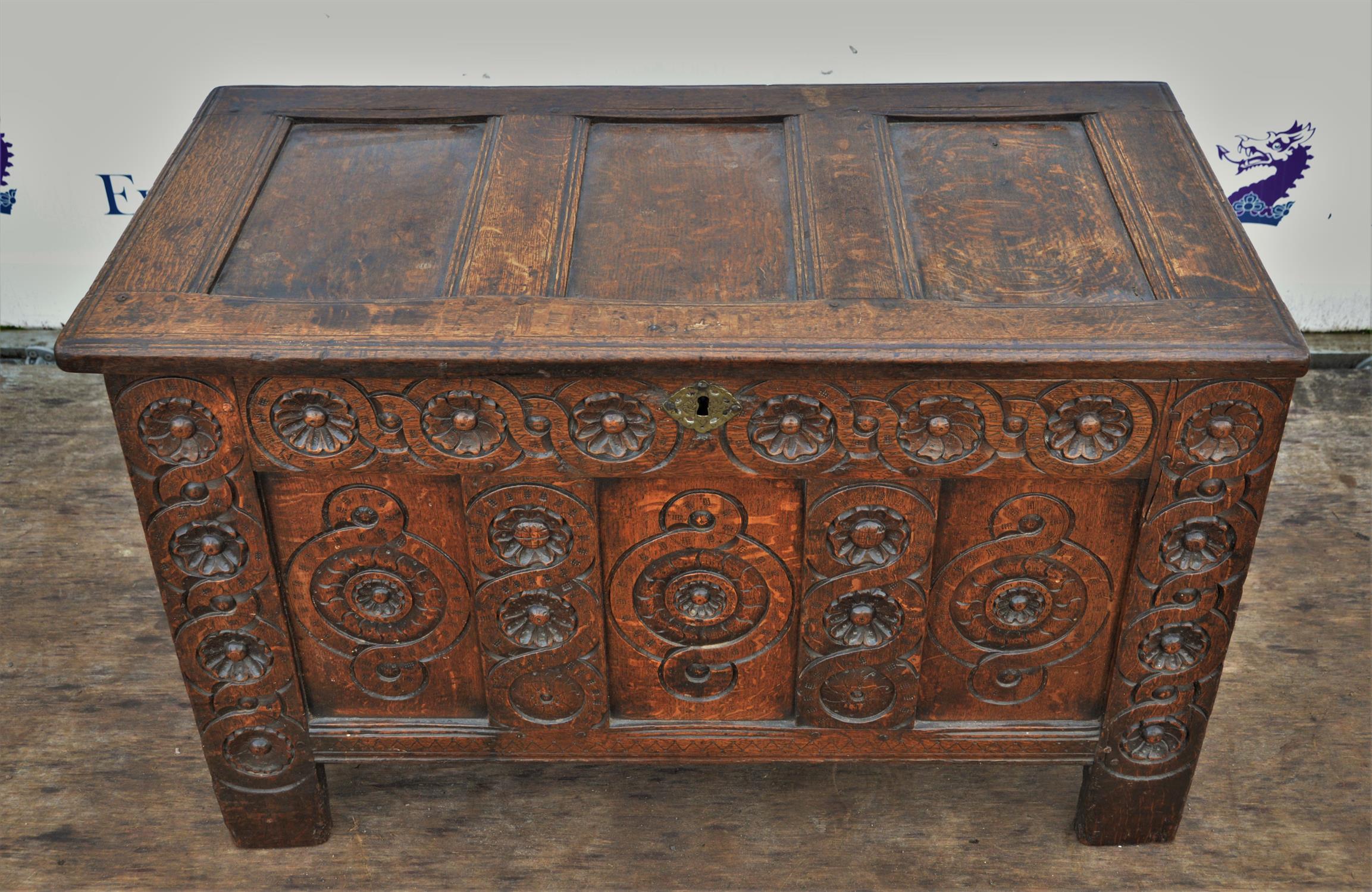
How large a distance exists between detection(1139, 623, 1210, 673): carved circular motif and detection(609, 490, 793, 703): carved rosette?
1.50 ft

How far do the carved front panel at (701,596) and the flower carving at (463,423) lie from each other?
0.51 ft

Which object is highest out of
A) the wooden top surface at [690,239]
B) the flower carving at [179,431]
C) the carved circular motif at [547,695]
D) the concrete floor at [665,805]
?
the wooden top surface at [690,239]

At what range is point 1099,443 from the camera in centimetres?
150

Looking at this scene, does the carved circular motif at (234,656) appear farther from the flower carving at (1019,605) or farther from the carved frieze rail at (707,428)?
the flower carving at (1019,605)

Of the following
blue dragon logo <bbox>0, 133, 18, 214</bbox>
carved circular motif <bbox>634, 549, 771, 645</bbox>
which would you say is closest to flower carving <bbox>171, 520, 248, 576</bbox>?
carved circular motif <bbox>634, 549, 771, 645</bbox>

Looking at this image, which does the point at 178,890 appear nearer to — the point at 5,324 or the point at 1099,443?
the point at 1099,443

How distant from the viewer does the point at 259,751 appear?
69.7 inches

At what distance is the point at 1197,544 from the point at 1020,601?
22 cm

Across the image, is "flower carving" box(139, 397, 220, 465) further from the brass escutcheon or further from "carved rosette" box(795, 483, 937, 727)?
"carved rosette" box(795, 483, 937, 727)

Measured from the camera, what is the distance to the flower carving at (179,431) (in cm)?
148

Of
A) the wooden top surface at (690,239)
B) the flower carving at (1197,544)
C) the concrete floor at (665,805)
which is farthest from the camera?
the concrete floor at (665,805)

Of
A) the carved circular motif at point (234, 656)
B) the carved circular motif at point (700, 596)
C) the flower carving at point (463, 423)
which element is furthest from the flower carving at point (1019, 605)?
the carved circular motif at point (234, 656)

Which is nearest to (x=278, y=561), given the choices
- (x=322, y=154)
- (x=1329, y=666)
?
(x=322, y=154)

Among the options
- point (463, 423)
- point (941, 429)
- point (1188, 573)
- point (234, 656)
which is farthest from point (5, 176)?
point (1188, 573)
